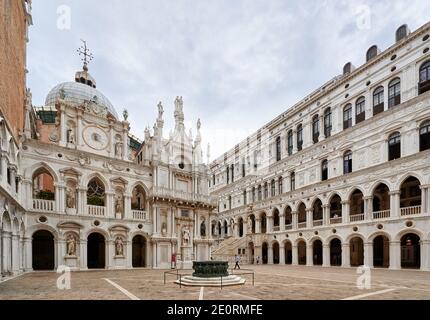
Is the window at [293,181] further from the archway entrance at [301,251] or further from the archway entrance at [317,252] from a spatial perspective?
the archway entrance at [301,251]

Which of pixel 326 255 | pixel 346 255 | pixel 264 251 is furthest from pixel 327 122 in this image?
pixel 264 251

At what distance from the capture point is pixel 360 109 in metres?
28.9

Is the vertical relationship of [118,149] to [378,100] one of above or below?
below

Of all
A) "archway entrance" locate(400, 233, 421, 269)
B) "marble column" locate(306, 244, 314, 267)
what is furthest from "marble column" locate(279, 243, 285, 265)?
"archway entrance" locate(400, 233, 421, 269)

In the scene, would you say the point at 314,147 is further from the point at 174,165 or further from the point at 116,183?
the point at 116,183

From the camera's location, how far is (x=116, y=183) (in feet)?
86.1

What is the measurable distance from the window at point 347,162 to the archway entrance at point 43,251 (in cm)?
2789

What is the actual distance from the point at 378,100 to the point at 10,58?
95.9 feet

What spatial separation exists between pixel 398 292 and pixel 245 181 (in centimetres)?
3298

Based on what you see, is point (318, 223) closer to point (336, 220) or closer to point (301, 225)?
point (301, 225)

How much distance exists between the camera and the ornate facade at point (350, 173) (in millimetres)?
23328

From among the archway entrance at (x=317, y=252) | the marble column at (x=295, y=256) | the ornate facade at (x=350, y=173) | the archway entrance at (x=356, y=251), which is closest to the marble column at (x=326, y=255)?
the ornate facade at (x=350, y=173)

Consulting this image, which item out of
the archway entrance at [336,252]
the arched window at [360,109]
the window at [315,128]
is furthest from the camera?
the window at [315,128]
